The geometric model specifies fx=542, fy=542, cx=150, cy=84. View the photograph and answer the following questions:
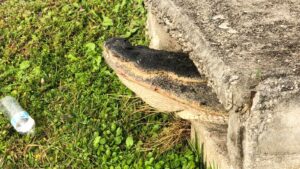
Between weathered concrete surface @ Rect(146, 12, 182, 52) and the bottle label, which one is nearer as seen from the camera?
weathered concrete surface @ Rect(146, 12, 182, 52)

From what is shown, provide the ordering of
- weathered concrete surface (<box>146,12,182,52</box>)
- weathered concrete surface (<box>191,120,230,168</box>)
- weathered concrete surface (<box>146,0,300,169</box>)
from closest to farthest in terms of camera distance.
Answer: weathered concrete surface (<box>146,0,300,169</box>) → weathered concrete surface (<box>191,120,230,168</box>) → weathered concrete surface (<box>146,12,182,52</box>)

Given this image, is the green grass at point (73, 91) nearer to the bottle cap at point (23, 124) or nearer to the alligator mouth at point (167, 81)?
the bottle cap at point (23, 124)

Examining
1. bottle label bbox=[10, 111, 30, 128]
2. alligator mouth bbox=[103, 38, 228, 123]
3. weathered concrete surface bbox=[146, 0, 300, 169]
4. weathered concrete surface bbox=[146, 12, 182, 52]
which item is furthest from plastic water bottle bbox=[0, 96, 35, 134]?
weathered concrete surface bbox=[146, 0, 300, 169]

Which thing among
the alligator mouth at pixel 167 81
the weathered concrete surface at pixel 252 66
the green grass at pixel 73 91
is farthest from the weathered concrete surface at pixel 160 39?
the weathered concrete surface at pixel 252 66

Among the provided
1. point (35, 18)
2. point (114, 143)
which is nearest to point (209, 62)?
point (114, 143)

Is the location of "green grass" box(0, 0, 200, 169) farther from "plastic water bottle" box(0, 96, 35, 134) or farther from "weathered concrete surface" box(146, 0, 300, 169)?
"weathered concrete surface" box(146, 0, 300, 169)

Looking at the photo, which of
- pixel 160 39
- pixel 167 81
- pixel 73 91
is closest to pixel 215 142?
pixel 167 81

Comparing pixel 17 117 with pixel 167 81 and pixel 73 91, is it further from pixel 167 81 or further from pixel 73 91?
pixel 167 81

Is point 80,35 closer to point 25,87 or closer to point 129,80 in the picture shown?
point 25,87
